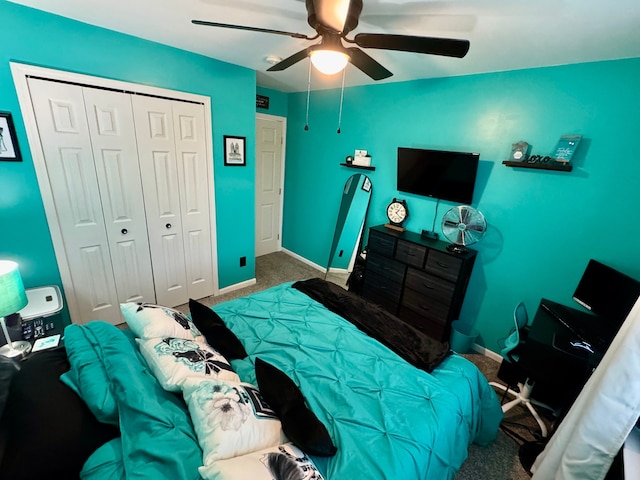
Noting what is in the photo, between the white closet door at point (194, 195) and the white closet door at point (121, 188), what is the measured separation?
0.35 meters

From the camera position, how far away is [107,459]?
0.91 m

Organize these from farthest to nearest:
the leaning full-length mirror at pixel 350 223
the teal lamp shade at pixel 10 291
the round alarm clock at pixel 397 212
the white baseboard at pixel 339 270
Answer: the white baseboard at pixel 339 270
the leaning full-length mirror at pixel 350 223
the round alarm clock at pixel 397 212
the teal lamp shade at pixel 10 291

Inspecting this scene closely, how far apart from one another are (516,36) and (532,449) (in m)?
2.51

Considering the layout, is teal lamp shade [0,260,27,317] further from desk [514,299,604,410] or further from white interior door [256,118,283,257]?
desk [514,299,604,410]

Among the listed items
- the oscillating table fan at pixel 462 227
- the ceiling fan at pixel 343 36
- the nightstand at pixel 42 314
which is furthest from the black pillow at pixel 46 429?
the oscillating table fan at pixel 462 227

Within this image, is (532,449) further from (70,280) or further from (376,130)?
(70,280)

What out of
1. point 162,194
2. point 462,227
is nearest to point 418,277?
point 462,227

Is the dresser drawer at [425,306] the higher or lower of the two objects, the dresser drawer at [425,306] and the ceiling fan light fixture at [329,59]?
the lower

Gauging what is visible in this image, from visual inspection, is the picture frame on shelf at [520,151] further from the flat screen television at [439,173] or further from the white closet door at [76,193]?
the white closet door at [76,193]

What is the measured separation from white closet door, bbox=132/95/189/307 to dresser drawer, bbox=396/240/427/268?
222 cm

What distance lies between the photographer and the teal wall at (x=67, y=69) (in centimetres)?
177

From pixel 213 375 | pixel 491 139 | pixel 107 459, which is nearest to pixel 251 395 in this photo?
pixel 213 375

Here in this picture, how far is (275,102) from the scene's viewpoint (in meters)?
3.90

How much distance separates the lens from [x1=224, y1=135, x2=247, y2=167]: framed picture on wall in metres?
2.84
